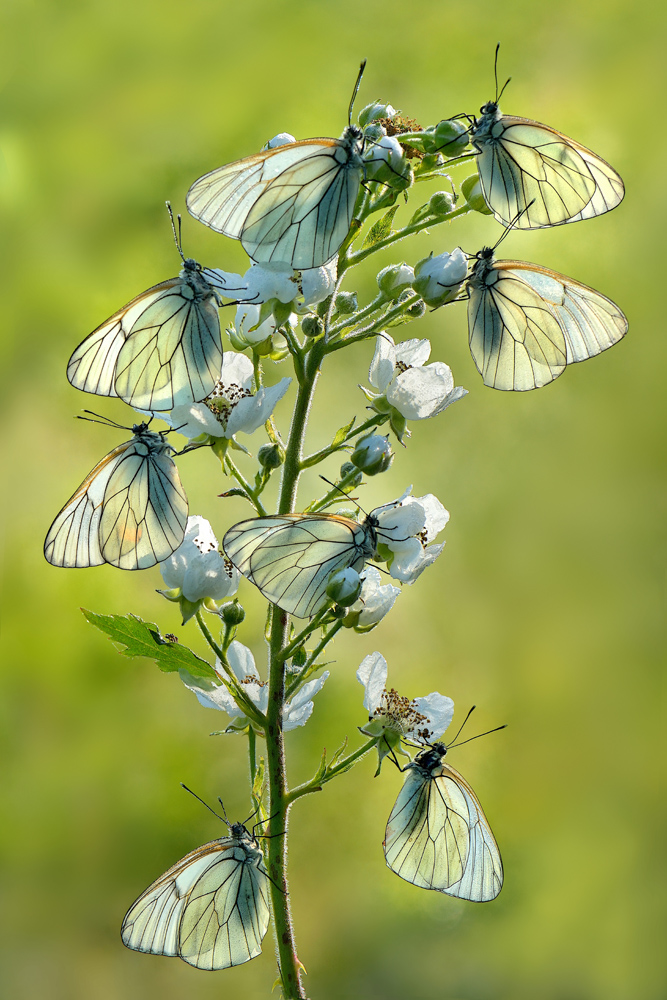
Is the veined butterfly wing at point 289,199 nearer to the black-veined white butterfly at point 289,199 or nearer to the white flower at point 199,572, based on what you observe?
the black-veined white butterfly at point 289,199

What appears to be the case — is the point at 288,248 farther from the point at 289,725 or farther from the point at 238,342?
the point at 289,725

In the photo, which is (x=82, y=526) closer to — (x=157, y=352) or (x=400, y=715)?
(x=157, y=352)

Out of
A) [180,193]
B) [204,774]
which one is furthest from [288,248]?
[180,193]

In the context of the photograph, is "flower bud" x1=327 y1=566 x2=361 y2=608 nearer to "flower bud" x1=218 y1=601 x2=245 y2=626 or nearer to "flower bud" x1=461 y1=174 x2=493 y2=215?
"flower bud" x1=218 y1=601 x2=245 y2=626

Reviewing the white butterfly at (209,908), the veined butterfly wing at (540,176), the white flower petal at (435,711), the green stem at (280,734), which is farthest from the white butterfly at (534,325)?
the white butterfly at (209,908)

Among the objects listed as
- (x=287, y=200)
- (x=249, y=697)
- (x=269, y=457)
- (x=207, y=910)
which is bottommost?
(x=207, y=910)

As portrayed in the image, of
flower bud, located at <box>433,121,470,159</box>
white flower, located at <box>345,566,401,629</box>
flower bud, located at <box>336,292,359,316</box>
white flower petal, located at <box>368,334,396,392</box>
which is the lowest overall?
white flower, located at <box>345,566,401,629</box>

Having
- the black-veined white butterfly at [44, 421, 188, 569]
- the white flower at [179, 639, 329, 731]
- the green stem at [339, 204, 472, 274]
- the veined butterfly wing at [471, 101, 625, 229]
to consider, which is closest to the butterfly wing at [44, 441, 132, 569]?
the black-veined white butterfly at [44, 421, 188, 569]

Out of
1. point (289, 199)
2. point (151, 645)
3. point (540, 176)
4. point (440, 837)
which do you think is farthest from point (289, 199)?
point (440, 837)
